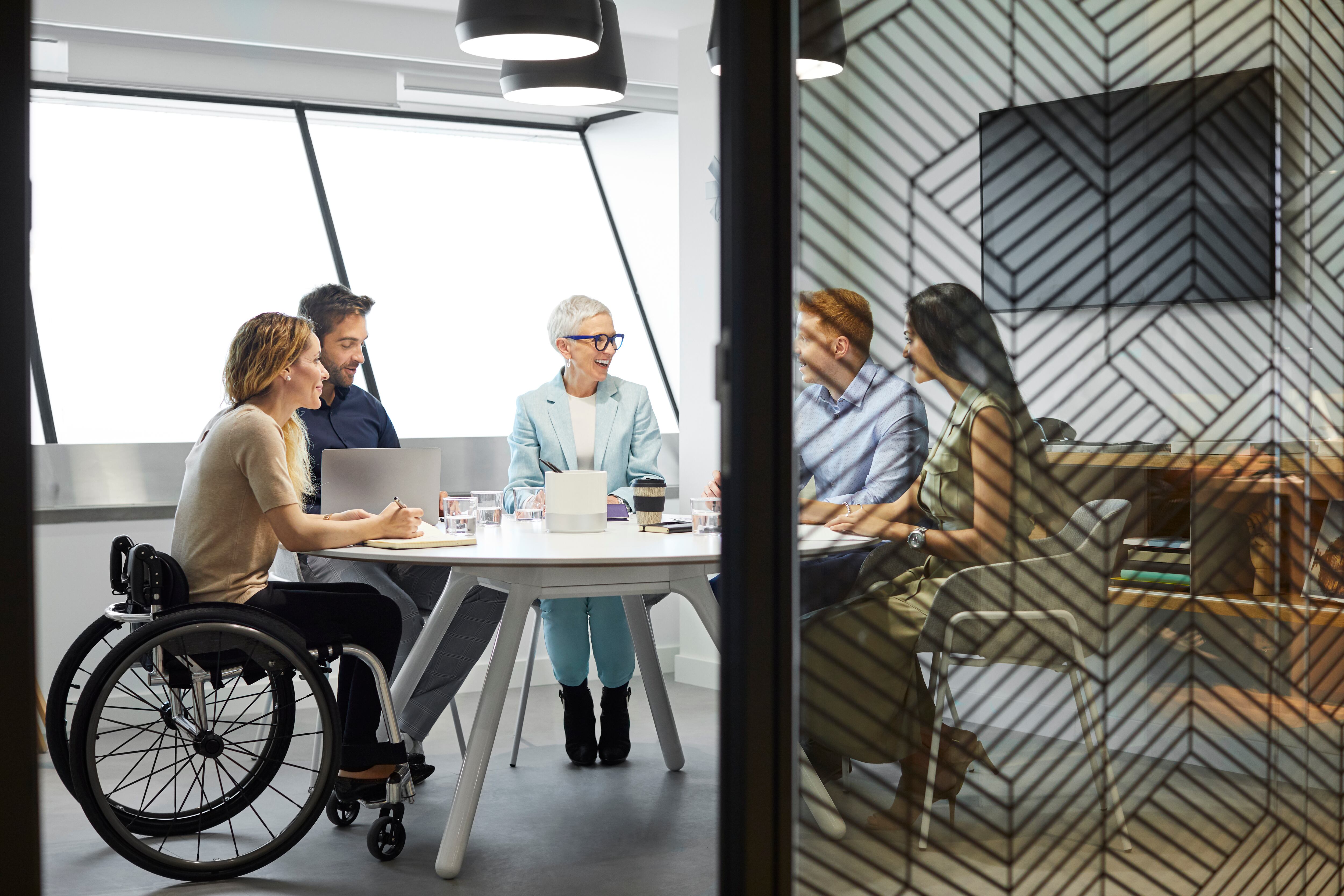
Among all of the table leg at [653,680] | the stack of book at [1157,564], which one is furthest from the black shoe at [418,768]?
the stack of book at [1157,564]

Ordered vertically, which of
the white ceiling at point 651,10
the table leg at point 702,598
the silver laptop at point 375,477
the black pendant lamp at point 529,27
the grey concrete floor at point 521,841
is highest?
the white ceiling at point 651,10

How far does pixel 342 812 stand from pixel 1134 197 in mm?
2487

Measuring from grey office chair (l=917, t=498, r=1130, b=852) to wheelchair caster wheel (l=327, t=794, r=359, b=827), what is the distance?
195 centimetres

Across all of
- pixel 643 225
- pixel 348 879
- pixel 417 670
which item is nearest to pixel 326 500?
pixel 417 670

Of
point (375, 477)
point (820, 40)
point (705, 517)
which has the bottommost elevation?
point (705, 517)

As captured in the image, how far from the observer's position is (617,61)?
3531mm

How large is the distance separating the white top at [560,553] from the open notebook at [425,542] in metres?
0.02

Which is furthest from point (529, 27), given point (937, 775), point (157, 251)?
point (157, 251)

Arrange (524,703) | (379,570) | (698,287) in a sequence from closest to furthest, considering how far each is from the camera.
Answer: (379,570) < (524,703) < (698,287)

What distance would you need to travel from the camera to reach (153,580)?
2.75m

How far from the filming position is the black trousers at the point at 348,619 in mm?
2908

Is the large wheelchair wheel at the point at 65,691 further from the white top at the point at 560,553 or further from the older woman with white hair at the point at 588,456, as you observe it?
the older woman with white hair at the point at 588,456

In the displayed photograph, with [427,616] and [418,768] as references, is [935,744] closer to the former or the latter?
[418,768]

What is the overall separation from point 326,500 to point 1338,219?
94.2 inches
